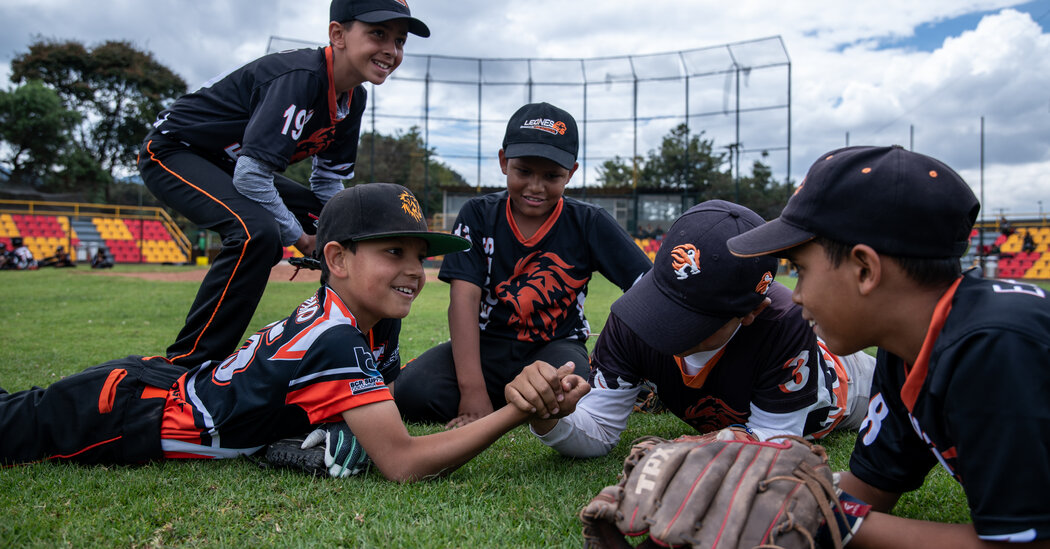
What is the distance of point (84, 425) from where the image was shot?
235 cm

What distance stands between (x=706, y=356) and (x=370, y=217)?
132cm

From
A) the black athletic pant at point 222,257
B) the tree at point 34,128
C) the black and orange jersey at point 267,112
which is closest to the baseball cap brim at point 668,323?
the black athletic pant at point 222,257

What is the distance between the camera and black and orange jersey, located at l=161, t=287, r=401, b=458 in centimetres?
217

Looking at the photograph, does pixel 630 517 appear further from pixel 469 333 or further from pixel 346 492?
pixel 469 333

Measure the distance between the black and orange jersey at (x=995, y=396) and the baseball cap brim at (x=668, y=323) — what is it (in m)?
0.73

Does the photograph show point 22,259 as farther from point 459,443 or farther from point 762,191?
point 762,191

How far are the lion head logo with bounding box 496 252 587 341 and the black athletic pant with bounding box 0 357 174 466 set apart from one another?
5.64 feet

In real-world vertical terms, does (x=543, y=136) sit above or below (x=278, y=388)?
above

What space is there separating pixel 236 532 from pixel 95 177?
144 feet

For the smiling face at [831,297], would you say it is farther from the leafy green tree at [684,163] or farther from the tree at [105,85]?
the tree at [105,85]

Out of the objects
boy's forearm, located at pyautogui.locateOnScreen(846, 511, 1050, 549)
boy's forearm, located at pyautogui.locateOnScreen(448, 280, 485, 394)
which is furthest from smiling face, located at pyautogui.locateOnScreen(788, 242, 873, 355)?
boy's forearm, located at pyautogui.locateOnScreen(448, 280, 485, 394)

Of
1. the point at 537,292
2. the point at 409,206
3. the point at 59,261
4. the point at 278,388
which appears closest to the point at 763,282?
the point at 409,206

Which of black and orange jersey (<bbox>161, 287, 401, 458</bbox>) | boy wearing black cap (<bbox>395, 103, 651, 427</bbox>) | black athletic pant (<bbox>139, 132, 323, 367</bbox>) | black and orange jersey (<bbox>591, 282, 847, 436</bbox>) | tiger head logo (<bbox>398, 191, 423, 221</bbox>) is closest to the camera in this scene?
black and orange jersey (<bbox>161, 287, 401, 458</bbox>)

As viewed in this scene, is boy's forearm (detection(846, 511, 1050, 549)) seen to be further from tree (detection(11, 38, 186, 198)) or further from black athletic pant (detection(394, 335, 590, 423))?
tree (detection(11, 38, 186, 198))
